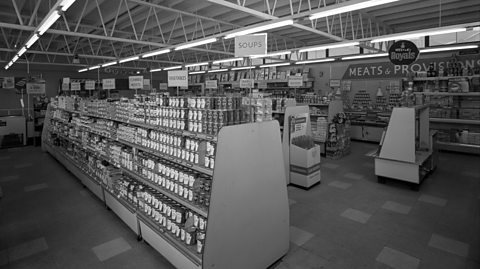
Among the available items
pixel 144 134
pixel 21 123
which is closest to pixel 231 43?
pixel 21 123

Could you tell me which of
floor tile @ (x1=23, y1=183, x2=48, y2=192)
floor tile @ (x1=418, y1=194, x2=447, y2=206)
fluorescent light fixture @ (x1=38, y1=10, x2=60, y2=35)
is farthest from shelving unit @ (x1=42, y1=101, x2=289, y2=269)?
floor tile @ (x1=23, y1=183, x2=48, y2=192)

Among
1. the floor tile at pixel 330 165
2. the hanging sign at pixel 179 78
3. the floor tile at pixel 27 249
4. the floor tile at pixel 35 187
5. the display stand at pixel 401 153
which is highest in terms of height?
the hanging sign at pixel 179 78

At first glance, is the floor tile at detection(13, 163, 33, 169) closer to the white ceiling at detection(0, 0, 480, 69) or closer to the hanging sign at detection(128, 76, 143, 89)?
the white ceiling at detection(0, 0, 480, 69)

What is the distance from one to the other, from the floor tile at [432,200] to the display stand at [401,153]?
1.11ft

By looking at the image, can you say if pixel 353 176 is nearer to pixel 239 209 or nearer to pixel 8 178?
pixel 239 209

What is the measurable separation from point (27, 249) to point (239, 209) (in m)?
2.98

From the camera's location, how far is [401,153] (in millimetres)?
5562

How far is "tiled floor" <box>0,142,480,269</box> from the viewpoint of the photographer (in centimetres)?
330

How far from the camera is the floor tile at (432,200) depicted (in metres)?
4.91

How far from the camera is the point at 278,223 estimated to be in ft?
10.5

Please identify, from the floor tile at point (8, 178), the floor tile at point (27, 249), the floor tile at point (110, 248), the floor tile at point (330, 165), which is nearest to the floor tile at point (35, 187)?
the floor tile at point (8, 178)

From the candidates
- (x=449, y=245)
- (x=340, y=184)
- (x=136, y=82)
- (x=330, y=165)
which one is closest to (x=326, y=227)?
(x=449, y=245)

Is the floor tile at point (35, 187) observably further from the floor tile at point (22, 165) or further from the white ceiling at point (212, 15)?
the white ceiling at point (212, 15)

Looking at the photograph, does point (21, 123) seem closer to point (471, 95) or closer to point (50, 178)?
point (50, 178)
